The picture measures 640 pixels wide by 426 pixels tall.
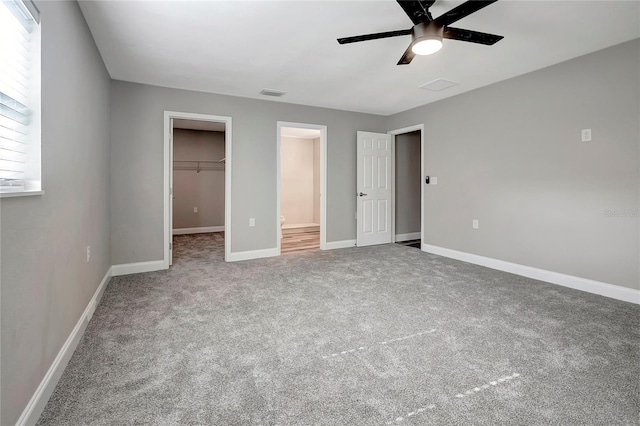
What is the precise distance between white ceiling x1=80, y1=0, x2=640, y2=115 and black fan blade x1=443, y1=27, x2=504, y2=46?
0.22m

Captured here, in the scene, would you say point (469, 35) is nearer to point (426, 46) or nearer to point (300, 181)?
point (426, 46)

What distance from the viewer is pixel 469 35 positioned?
2.31 meters

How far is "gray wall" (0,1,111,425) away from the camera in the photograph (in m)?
1.27

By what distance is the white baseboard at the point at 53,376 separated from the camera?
4.49 feet

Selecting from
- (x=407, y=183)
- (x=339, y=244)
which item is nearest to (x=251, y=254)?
(x=339, y=244)

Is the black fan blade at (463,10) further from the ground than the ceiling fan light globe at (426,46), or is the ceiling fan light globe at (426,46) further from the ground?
the black fan blade at (463,10)

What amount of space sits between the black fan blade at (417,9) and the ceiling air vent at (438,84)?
6.21 ft

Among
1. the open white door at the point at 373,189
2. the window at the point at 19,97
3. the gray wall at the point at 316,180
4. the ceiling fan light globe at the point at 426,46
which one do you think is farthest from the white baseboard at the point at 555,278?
the window at the point at 19,97

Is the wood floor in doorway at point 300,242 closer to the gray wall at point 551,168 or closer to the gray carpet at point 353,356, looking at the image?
the gray carpet at point 353,356

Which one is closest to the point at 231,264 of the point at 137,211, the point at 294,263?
the point at 294,263

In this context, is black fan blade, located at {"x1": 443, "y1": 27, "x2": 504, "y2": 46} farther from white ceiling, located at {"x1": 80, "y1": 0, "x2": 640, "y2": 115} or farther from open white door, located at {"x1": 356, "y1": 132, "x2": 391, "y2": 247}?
open white door, located at {"x1": 356, "y1": 132, "x2": 391, "y2": 247}

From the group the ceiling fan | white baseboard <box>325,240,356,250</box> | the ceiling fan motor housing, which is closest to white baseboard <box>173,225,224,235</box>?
white baseboard <box>325,240,356,250</box>

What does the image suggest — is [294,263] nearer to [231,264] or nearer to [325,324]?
[231,264]

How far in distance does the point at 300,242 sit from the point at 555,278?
406 cm
